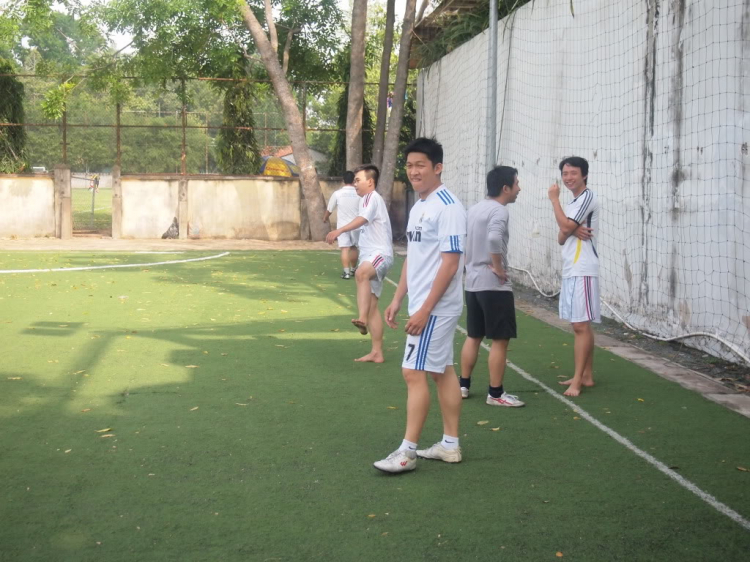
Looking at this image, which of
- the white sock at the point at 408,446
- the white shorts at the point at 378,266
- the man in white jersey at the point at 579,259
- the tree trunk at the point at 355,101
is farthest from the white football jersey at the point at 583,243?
the tree trunk at the point at 355,101

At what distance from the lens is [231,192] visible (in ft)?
75.1

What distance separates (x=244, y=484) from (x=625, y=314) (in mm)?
Result: 6319

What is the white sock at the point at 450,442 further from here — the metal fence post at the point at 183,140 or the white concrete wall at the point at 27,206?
the white concrete wall at the point at 27,206

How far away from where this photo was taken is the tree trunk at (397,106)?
20094 mm

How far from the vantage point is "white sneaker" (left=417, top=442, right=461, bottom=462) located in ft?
16.4

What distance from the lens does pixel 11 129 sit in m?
22.6

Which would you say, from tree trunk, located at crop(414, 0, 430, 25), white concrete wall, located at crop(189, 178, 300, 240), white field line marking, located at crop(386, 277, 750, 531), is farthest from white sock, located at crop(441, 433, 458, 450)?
white concrete wall, located at crop(189, 178, 300, 240)

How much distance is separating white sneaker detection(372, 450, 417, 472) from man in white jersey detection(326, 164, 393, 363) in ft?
9.74

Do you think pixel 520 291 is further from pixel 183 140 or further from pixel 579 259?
pixel 183 140

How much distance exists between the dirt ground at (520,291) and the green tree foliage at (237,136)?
90.0 inches

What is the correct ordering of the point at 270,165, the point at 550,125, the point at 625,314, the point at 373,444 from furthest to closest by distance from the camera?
the point at 270,165, the point at 550,125, the point at 625,314, the point at 373,444

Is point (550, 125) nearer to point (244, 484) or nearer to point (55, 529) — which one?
point (244, 484)

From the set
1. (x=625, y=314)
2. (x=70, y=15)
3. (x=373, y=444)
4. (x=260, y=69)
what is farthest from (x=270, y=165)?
(x=373, y=444)

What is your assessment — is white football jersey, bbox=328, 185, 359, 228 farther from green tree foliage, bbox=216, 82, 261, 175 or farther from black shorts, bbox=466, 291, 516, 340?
green tree foliage, bbox=216, 82, 261, 175
